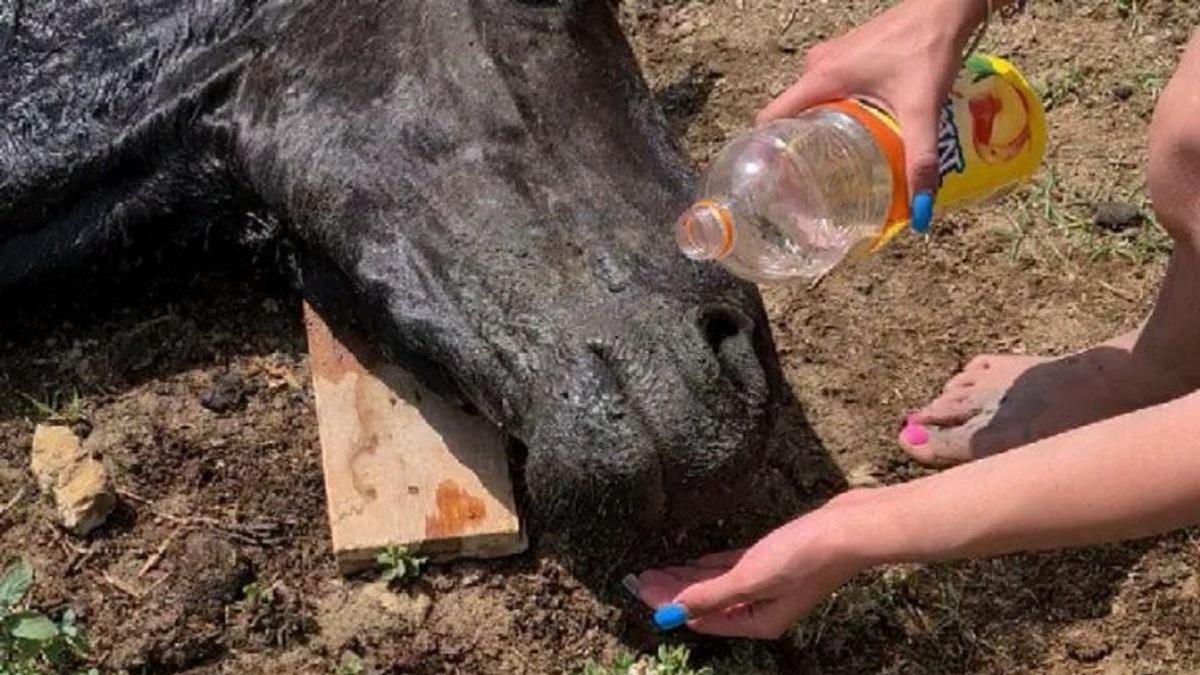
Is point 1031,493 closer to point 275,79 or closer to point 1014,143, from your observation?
point 1014,143

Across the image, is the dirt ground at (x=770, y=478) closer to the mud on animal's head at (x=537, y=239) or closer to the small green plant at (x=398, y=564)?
the small green plant at (x=398, y=564)

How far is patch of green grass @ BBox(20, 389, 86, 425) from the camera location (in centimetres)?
364

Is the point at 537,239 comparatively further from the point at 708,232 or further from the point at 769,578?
the point at 769,578

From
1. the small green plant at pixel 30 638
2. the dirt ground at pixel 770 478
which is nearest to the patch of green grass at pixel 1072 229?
the dirt ground at pixel 770 478

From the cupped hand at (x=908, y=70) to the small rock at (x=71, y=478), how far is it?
1.45 m

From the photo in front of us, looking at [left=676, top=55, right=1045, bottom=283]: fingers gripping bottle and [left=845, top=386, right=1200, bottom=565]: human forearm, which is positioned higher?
[left=676, top=55, right=1045, bottom=283]: fingers gripping bottle

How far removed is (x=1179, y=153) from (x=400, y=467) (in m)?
1.46

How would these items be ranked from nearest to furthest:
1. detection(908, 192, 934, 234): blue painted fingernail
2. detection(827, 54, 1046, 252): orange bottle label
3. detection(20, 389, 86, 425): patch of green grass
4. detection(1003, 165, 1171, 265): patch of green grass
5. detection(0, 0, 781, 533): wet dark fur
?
detection(908, 192, 934, 234): blue painted fingernail, detection(0, 0, 781, 533): wet dark fur, detection(827, 54, 1046, 252): orange bottle label, detection(20, 389, 86, 425): patch of green grass, detection(1003, 165, 1171, 265): patch of green grass

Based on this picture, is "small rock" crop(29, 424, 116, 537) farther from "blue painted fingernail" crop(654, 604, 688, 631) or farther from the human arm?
the human arm

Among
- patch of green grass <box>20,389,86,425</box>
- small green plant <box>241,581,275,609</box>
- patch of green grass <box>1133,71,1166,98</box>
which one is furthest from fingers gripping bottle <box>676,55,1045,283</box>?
patch of green grass <box>20,389,86,425</box>

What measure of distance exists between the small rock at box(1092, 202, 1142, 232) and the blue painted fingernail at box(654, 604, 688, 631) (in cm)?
145

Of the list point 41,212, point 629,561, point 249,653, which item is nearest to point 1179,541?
point 629,561

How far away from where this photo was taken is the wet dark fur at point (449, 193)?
2889 millimetres

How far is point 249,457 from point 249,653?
44cm
